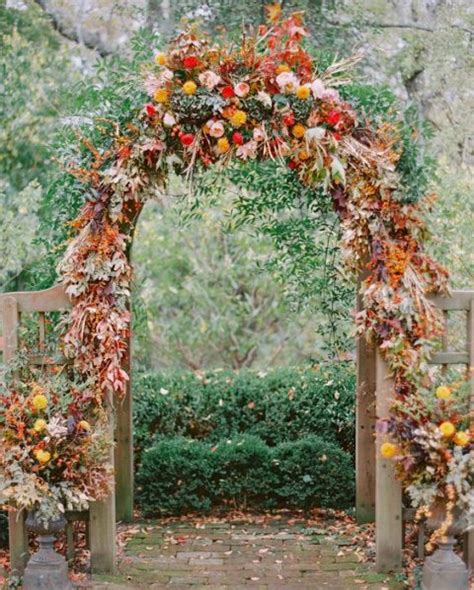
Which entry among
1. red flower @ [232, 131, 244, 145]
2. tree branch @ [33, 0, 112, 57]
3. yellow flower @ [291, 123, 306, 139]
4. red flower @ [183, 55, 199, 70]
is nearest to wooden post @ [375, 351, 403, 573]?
yellow flower @ [291, 123, 306, 139]

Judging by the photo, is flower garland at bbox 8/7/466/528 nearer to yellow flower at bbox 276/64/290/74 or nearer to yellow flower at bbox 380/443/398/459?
Answer: yellow flower at bbox 276/64/290/74

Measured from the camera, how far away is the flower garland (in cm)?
386

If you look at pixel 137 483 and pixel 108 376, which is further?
pixel 137 483

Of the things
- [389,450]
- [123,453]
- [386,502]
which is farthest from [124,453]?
[389,450]

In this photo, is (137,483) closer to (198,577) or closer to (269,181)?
(198,577)

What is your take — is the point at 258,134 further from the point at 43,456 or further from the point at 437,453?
the point at 43,456

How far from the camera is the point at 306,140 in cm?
387

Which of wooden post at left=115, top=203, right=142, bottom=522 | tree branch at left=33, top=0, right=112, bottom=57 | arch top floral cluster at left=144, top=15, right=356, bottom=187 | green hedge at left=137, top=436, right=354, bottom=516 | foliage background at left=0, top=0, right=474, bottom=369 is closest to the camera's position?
arch top floral cluster at left=144, top=15, right=356, bottom=187

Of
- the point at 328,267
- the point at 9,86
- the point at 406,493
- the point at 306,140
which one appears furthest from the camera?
the point at 9,86

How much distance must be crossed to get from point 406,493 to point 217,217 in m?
4.48

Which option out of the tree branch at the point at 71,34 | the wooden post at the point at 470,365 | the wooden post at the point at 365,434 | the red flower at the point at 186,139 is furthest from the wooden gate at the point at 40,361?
the tree branch at the point at 71,34

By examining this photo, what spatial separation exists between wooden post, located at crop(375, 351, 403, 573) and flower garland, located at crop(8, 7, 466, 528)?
92mm

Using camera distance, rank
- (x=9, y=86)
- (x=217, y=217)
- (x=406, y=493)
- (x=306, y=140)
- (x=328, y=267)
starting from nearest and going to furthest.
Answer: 1. (x=306, y=140)
2. (x=406, y=493)
3. (x=328, y=267)
4. (x=9, y=86)
5. (x=217, y=217)

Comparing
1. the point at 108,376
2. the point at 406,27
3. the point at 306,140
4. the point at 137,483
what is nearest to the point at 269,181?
the point at 306,140
